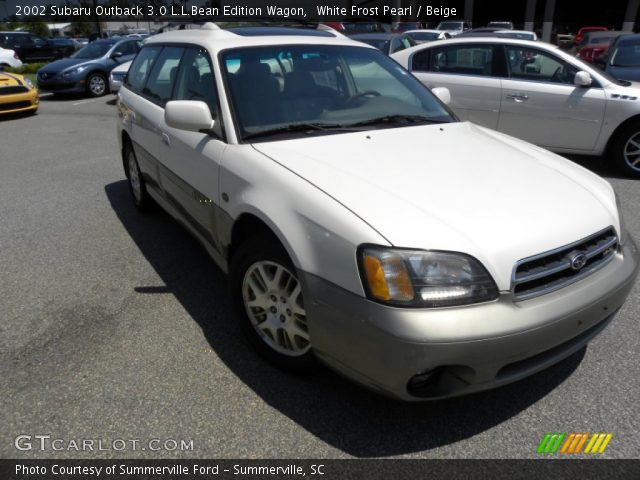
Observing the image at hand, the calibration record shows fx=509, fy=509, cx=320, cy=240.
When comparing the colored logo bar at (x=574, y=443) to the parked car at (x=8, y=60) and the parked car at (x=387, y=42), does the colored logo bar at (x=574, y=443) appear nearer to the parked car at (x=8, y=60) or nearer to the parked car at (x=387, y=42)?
the parked car at (x=387, y=42)

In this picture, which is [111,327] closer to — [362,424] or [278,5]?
[362,424]

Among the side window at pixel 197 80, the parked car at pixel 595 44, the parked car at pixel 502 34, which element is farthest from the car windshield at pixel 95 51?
the parked car at pixel 595 44

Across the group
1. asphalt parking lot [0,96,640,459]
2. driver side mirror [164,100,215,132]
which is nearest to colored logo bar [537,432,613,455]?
asphalt parking lot [0,96,640,459]

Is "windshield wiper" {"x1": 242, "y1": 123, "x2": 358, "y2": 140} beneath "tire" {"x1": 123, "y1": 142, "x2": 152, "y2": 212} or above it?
above

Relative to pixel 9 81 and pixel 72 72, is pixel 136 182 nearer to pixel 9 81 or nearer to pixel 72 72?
pixel 9 81

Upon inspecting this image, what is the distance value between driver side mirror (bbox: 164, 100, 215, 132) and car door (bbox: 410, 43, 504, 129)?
449 cm

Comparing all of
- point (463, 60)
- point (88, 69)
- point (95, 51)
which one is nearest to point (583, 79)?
point (463, 60)

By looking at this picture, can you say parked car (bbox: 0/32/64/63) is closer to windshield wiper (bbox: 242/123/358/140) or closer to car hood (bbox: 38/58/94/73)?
car hood (bbox: 38/58/94/73)

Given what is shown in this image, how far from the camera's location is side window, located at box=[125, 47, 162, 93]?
173 inches

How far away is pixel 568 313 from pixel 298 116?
1.76 m

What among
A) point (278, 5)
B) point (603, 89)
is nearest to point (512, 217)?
point (603, 89)

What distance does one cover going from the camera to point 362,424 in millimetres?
2318

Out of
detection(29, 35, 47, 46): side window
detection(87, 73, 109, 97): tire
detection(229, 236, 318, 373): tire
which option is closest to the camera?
detection(229, 236, 318, 373): tire

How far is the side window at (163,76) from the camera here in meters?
3.77
